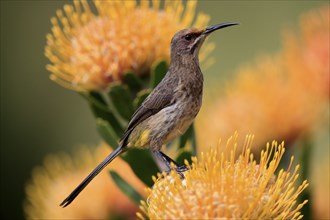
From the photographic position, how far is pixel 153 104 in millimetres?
3025

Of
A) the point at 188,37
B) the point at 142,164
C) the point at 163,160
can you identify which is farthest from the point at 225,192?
the point at 188,37

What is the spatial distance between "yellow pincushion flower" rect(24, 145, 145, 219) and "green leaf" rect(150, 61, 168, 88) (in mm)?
604

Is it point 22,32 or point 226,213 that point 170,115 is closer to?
point 226,213

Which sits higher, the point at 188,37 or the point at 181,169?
the point at 188,37

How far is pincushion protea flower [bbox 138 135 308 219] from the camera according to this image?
2283mm

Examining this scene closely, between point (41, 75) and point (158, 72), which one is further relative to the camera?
point (41, 75)

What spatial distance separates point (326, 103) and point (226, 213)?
1391 millimetres

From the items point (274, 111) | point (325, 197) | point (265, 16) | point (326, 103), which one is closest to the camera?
point (325, 197)

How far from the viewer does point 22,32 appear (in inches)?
282

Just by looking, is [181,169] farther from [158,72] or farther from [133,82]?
[133,82]

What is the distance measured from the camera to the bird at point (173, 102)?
2.97 meters

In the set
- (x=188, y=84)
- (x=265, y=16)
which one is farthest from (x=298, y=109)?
(x=265, y=16)

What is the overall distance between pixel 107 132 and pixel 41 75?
14.3 feet

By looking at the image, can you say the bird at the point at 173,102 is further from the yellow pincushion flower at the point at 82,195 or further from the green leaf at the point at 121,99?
the yellow pincushion flower at the point at 82,195
